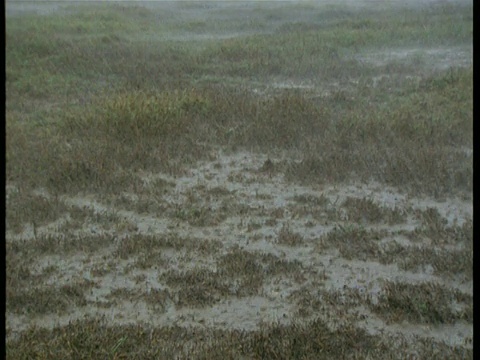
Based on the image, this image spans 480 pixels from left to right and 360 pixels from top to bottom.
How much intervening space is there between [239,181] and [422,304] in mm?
2263

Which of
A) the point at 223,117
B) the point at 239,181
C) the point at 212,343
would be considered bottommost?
the point at 212,343

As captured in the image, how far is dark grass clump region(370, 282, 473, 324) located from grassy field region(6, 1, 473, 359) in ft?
0.05

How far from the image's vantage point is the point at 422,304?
4.72 meters

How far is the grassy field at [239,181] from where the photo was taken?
4633 mm

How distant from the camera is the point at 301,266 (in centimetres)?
521

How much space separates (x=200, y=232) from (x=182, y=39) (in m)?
2.34

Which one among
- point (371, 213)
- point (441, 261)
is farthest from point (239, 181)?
point (441, 261)

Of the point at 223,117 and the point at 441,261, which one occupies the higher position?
the point at 223,117

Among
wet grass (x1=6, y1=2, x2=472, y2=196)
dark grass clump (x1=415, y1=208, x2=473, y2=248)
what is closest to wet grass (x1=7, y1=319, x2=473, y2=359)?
dark grass clump (x1=415, y1=208, x2=473, y2=248)

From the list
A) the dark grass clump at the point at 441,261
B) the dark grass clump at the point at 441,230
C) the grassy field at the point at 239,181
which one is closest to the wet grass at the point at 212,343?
the grassy field at the point at 239,181

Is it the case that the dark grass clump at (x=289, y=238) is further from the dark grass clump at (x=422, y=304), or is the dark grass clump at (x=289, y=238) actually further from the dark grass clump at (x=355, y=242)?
the dark grass clump at (x=422, y=304)

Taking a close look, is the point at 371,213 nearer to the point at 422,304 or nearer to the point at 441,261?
the point at 441,261

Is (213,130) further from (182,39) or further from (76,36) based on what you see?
(76,36)

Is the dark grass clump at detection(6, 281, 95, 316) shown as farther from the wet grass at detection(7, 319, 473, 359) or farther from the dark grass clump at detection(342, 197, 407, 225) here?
the dark grass clump at detection(342, 197, 407, 225)
